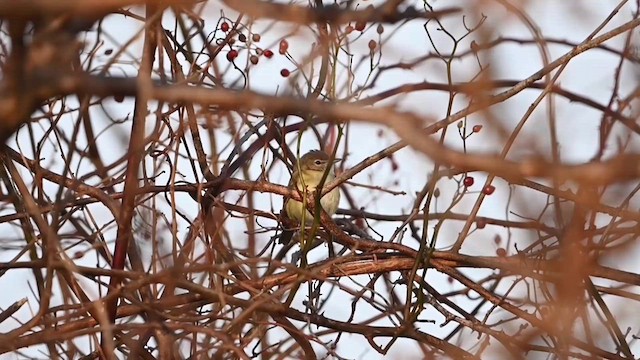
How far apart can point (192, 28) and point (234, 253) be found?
1143 millimetres

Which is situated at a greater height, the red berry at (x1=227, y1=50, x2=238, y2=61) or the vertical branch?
the red berry at (x1=227, y1=50, x2=238, y2=61)

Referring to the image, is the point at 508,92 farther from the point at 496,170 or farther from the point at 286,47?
the point at 496,170

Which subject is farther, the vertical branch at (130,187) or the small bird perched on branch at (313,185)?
the small bird perched on branch at (313,185)

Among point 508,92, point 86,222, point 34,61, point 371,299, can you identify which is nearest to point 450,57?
point 508,92

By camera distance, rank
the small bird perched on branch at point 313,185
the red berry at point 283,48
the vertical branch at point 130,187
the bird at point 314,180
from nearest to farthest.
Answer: the vertical branch at point 130,187, the red berry at point 283,48, the small bird perched on branch at point 313,185, the bird at point 314,180

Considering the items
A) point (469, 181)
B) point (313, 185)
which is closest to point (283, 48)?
point (469, 181)

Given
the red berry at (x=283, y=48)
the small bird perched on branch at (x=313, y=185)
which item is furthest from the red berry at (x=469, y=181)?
the small bird perched on branch at (x=313, y=185)

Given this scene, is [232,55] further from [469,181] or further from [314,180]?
[314,180]

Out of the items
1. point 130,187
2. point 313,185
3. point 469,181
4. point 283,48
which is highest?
point 313,185

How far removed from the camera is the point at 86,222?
5.87 m

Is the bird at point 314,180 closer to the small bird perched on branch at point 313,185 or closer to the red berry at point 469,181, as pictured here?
the small bird perched on branch at point 313,185

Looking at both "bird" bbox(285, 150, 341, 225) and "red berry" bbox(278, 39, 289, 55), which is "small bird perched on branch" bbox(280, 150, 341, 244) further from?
"red berry" bbox(278, 39, 289, 55)

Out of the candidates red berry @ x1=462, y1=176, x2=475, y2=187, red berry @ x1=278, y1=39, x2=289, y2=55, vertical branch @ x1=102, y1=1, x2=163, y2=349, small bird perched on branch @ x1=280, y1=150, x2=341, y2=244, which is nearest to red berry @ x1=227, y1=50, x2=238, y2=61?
red berry @ x1=278, y1=39, x2=289, y2=55

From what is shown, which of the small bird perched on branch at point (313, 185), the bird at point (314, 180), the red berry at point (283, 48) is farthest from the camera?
the bird at point (314, 180)
